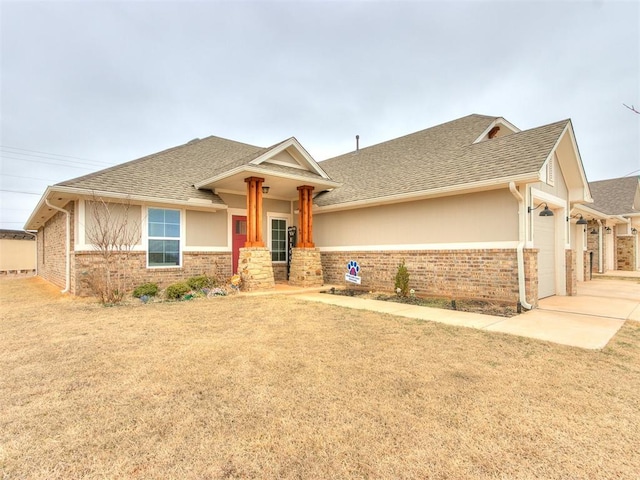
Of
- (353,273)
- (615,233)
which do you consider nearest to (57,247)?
(353,273)

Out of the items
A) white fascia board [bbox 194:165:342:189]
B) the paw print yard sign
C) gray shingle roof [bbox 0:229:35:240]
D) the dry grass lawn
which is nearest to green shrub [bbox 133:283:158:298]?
the dry grass lawn

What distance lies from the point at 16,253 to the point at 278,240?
26.0 meters

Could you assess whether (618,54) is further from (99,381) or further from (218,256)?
(218,256)

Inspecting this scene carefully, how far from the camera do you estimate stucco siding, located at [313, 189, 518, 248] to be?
8.19 metres

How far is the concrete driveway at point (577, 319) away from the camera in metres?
5.17

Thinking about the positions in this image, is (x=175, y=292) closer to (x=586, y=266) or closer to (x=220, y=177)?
(x=220, y=177)

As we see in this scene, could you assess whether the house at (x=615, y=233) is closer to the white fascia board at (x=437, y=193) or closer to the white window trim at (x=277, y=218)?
the white fascia board at (x=437, y=193)

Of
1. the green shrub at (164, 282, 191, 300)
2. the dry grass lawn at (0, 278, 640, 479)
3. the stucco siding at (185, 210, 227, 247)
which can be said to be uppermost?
the stucco siding at (185, 210, 227, 247)

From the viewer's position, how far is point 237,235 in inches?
488

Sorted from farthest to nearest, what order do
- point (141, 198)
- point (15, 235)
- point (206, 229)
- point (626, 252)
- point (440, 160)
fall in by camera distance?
point (15, 235)
point (626, 252)
point (206, 229)
point (440, 160)
point (141, 198)

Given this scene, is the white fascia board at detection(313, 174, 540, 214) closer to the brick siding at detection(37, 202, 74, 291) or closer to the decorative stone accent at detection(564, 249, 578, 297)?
the decorative stone accent at detection(564, 249, 578, 297)

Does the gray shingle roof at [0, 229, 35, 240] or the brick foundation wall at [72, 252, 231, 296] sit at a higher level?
the gray shingle roof at [0, 229, 35, 240]

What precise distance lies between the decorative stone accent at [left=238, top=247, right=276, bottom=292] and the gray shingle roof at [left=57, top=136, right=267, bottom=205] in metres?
2.51

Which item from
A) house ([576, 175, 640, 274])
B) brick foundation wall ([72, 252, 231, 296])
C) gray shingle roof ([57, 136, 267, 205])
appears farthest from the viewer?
house ([576, 175, 640, 274])
